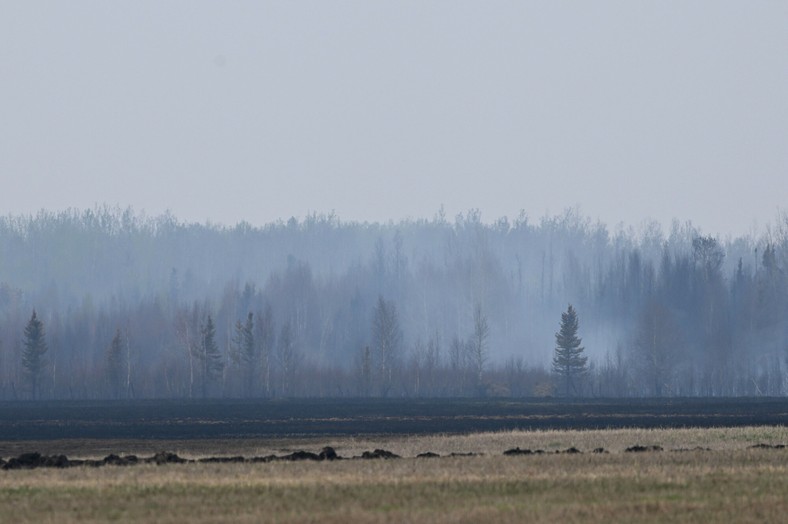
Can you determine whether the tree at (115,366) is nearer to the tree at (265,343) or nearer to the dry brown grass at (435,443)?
the tree at (265,343)

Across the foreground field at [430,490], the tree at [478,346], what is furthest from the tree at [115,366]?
the foreground field at [430,490]

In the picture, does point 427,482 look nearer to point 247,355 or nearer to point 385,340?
point 247,355

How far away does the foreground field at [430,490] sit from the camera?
2662cm

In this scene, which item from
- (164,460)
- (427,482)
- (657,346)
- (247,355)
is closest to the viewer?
(427,482)

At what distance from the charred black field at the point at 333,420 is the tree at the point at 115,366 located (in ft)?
135

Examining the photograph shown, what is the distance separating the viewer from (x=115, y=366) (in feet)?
472

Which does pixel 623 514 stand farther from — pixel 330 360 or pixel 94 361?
pixel 330 360

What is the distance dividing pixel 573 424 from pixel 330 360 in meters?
117

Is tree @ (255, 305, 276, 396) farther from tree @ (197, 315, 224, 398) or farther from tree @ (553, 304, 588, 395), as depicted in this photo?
tree @ (553, 304, 588, 395)

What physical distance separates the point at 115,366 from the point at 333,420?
227 feet

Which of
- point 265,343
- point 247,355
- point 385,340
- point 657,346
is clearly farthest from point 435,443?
point 265,343

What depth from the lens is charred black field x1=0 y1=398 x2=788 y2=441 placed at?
2552 inches

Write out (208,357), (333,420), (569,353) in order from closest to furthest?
(333,420) < (569,353) < (208,357)

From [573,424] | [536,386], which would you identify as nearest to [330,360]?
[536,386]
